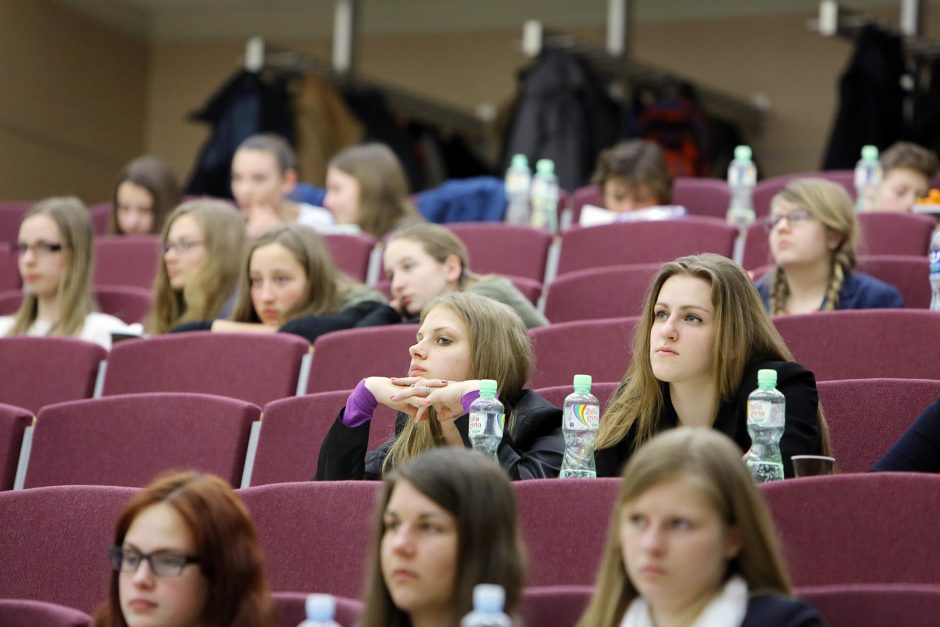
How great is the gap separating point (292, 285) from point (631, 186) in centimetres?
146

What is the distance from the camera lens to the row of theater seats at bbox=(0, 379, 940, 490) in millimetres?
3031

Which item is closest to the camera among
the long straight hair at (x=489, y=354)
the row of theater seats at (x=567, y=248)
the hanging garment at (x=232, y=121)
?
the long straight hair at (x=489, y=354)

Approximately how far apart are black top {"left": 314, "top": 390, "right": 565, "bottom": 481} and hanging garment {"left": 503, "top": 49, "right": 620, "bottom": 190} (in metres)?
3.80

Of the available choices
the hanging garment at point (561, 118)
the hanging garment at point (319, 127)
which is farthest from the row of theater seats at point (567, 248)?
the hanging garment at point (319, 127)

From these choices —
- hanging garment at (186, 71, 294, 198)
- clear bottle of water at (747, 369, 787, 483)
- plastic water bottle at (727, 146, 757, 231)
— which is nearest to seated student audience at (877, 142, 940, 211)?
plastic water bottle at (727, 146, 757, 231)

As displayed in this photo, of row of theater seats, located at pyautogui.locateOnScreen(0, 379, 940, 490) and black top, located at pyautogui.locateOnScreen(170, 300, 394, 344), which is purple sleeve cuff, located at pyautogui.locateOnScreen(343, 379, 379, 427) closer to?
row of theater seats, located at pyautogui.locateOnScreen(0, 379, 940, 490)

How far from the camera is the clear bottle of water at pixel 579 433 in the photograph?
2.70 meters

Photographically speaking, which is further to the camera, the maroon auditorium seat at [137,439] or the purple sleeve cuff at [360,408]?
the maroon auditorium seat at [137,439]

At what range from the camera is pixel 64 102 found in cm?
772

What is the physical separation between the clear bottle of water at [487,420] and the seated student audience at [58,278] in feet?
5.99

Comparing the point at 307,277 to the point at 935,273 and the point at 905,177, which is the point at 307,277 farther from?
the point at 905,177

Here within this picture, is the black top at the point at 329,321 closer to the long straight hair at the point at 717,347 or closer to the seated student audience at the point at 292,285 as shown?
the seated student audience at the point at 292,285

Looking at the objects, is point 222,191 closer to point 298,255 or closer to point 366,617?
point 298,255

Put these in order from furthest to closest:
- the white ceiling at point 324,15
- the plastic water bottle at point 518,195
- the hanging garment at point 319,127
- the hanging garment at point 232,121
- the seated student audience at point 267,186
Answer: the white ceiling at point 324,15 → the hanging garment at point 319,127 → the hanging garment at point 232,121 → the plastic water bottle at point 518,195 → the seated student audience at point 267,186
